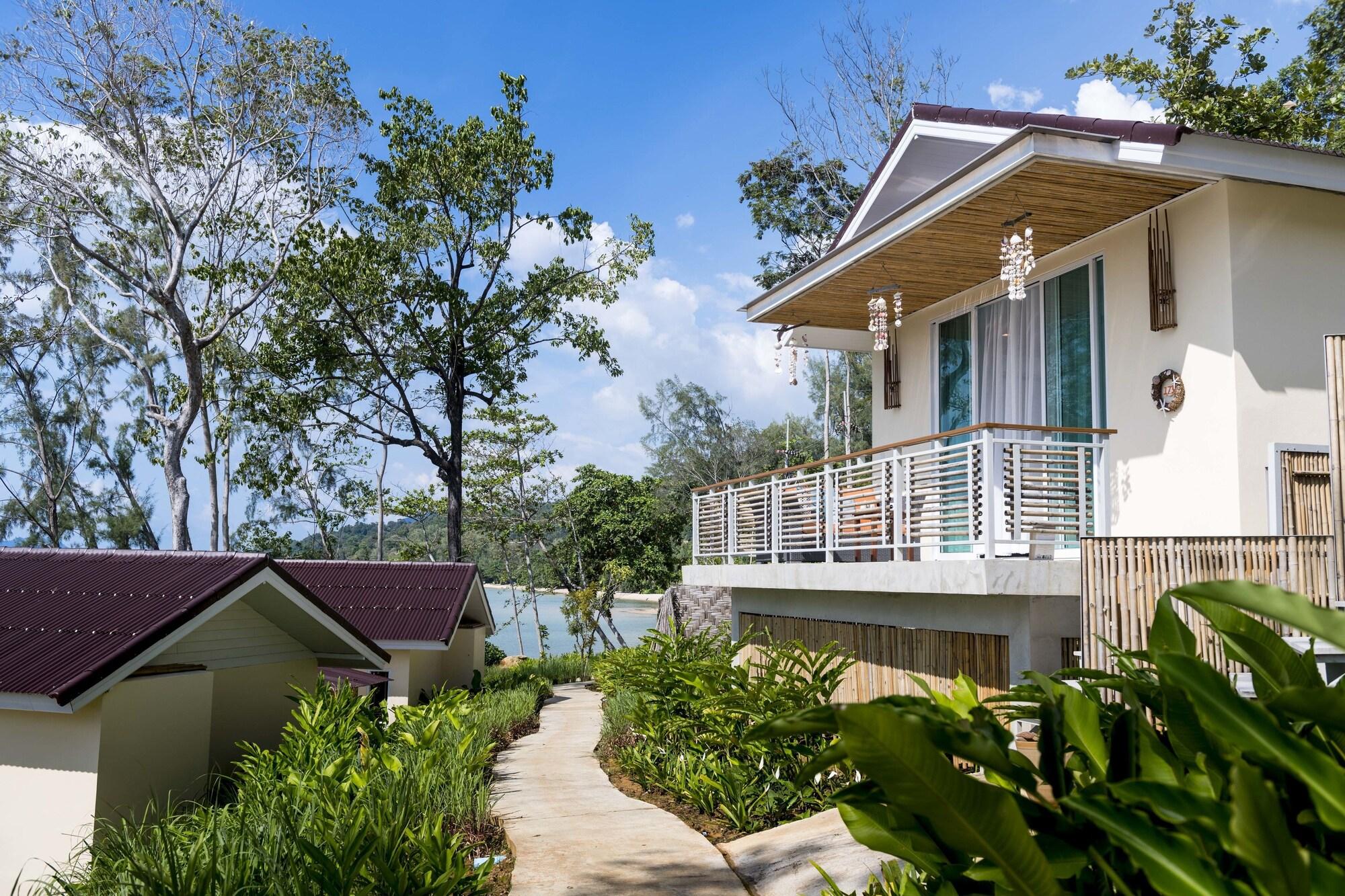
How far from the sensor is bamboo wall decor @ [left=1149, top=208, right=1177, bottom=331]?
342 inches

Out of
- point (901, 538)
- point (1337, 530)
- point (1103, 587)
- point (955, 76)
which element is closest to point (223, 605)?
point (901, 538)

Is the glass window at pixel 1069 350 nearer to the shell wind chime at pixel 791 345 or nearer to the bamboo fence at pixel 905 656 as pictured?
the bamboo fence at pixel 905 656

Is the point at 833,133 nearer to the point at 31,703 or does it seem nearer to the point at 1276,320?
the point at 1276,320

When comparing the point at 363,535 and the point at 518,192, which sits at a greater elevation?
the point at 518,192

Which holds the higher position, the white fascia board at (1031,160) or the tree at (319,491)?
the white fascia board at (1031,160)

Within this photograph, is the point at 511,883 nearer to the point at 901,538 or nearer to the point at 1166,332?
the point at 901,538

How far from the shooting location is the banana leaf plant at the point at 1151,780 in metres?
1.39

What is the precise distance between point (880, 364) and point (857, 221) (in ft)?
6.53

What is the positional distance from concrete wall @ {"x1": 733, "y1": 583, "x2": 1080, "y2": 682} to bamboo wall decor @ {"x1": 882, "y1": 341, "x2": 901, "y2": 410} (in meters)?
3.19

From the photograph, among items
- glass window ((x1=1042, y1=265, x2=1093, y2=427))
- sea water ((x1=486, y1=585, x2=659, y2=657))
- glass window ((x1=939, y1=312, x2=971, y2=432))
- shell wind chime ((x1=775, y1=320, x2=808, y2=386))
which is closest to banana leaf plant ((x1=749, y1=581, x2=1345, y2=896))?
glass window ((x1=1042, y1=265, x2=1093, y2=427))

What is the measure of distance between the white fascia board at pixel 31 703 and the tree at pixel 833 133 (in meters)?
19.3

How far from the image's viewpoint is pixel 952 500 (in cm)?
977

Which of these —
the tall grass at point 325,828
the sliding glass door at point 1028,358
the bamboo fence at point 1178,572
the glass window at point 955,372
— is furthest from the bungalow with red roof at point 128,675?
the sliding glass door at point 1028,358

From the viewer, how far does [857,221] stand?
13.4 meters
